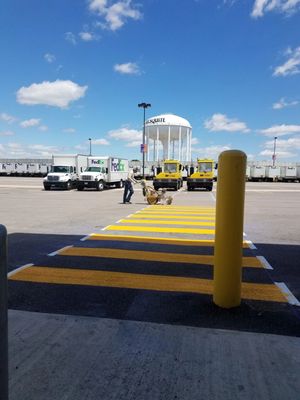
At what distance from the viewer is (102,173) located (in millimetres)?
34156

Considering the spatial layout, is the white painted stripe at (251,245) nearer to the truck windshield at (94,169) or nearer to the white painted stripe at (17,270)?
the white painted stripe at (17,270)

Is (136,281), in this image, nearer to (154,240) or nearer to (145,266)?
(145,266)

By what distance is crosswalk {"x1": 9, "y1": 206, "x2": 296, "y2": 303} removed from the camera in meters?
5.50

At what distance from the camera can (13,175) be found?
73.1m

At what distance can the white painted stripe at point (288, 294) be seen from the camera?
492 cm

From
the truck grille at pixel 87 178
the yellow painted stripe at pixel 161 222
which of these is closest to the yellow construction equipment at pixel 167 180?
the truck grille at pixel 87 178

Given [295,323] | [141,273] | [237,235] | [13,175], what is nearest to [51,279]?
[141,273]

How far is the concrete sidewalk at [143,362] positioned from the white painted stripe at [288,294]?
1136mm

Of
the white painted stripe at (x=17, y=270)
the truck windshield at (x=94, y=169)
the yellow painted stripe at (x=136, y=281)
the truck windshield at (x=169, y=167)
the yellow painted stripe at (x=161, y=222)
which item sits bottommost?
the yellow painted stripe at (x=161, y=222)

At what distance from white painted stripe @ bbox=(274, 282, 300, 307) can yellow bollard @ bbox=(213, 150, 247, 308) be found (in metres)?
0.84

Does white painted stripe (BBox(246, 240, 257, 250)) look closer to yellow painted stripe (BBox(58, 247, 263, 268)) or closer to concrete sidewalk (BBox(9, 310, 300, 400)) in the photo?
yellow painted stripe (BBox(58, 247, 263, 268))

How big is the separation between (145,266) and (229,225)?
2604 mm

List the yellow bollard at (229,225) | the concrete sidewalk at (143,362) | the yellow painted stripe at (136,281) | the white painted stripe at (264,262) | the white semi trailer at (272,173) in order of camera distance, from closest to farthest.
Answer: the concrete sidewalk at (143,362)
the yellow bollard at (229,225)
the yellow painted stripe at (136,281)
the white painted stripe at (264,262)
the white semi trailer at (272,173)

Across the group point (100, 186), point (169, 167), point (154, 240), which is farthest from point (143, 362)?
point (169, 167)
